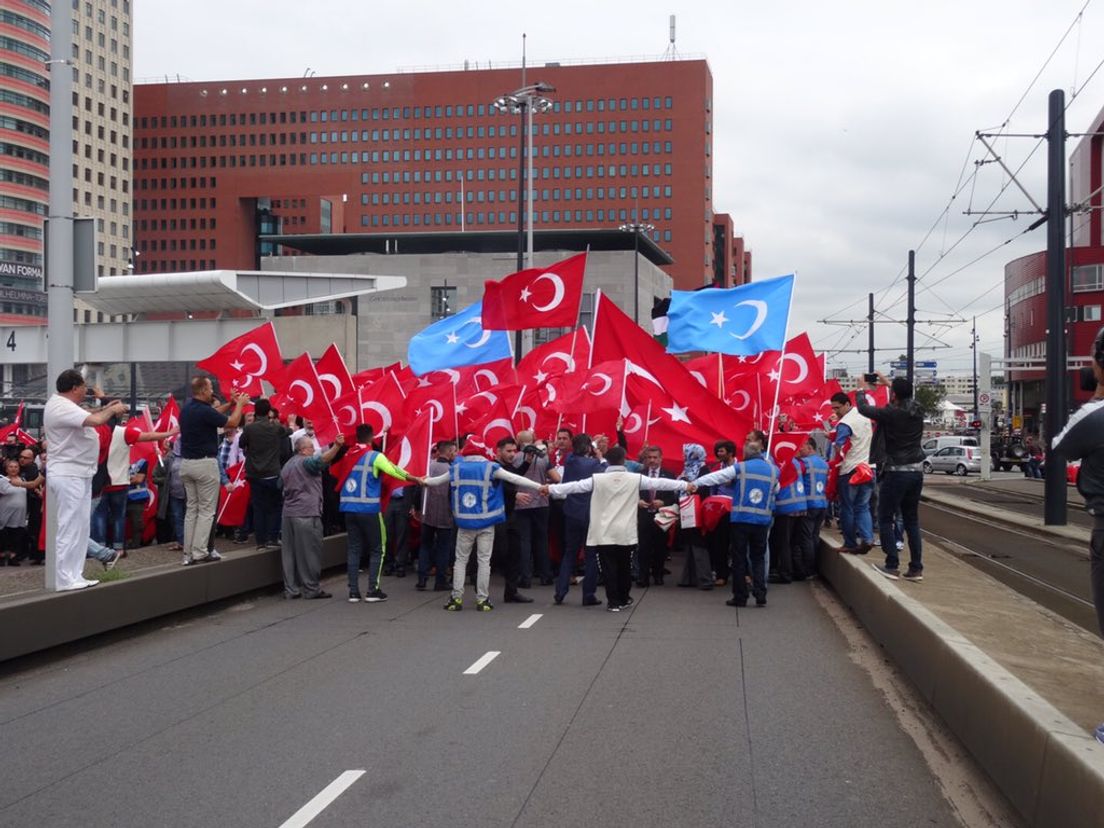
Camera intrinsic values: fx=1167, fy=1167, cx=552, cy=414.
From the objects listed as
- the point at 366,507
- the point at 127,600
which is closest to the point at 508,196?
the point at 366,507

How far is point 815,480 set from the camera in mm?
14953

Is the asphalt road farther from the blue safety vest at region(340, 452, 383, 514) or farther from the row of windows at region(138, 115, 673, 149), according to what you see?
the row of windows at region(138, 115, 673, 149)

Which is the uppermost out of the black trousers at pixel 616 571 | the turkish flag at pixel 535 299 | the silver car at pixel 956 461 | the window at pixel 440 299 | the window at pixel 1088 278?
the window at pixel 1088 278

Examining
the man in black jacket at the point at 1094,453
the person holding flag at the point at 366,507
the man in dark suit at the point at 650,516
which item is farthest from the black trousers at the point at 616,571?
the man in black jacket at the point at 1094,453

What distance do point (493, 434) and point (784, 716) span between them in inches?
351

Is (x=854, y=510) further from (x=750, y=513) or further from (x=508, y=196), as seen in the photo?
(x=508, y=196)

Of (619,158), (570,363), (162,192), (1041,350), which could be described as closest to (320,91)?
(162,192)

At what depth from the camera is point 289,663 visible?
948cm

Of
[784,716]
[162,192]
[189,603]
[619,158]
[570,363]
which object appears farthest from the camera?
[162,192]

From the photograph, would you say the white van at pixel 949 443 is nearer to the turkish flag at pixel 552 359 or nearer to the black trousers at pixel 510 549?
the turkish flag at pixel 552 359

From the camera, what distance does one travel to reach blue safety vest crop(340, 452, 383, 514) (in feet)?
42.8

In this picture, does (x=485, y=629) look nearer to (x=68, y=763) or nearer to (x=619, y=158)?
(x=68, y=763)

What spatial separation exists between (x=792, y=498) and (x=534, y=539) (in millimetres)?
3306

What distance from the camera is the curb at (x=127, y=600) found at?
9.46 metres
